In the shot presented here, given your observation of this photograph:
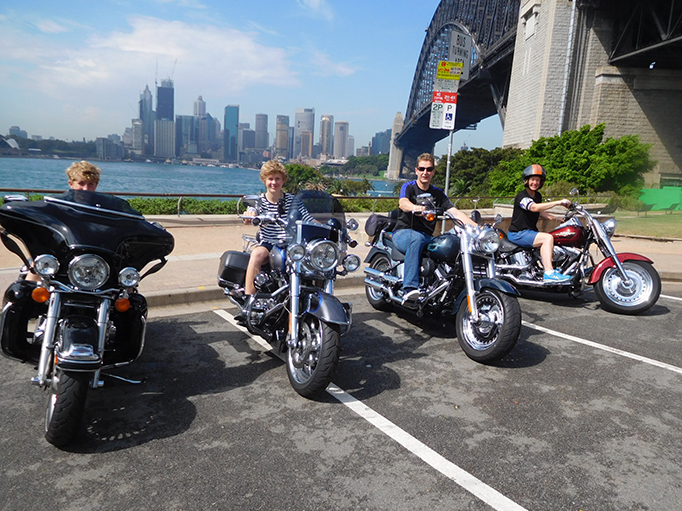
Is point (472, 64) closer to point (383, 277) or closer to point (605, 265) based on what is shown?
point (605, 265)

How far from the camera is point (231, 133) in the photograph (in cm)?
10006

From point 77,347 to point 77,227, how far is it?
2.57 feet

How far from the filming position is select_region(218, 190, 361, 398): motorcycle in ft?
12.4

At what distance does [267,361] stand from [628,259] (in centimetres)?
504

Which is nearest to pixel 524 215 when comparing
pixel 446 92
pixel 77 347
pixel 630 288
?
pixel 630 288

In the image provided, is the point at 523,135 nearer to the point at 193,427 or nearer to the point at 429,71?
the point at 193,427

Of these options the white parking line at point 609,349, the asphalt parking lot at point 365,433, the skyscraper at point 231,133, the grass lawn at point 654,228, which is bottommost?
the asphalt parking lot at point 365,433

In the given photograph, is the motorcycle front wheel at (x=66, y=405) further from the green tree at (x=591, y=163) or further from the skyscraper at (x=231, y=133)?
the skyscraper at (x=231, y=133)

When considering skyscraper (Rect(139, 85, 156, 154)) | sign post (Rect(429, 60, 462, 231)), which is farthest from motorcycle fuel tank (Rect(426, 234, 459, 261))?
skyscraper (Rect(139, 85, 156, 154))

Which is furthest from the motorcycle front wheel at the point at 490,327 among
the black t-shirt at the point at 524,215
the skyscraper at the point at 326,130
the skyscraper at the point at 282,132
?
the skyscraper at the point at 326,130

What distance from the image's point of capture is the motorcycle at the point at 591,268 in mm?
6836


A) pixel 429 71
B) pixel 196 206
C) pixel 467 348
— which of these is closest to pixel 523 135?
pixel 196 206

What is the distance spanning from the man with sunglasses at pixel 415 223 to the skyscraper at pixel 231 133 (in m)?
81.3

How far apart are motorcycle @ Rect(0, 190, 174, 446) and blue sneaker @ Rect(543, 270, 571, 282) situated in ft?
16.3
